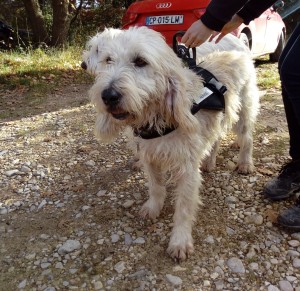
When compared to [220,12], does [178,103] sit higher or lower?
lower

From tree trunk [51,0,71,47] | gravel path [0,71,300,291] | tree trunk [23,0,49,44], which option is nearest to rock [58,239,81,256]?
gravel path [0,71,300,291]

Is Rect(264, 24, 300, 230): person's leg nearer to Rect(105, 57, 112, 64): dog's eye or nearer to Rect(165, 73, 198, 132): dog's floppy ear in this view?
Rect(165, 73, 198, 132): dog's floppy ear

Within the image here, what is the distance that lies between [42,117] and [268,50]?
5.00 meters

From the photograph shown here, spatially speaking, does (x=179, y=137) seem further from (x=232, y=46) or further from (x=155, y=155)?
(x=232, y=46)

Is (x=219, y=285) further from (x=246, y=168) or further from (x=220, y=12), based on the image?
(x=220, y=12)

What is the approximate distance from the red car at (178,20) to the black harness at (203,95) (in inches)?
115

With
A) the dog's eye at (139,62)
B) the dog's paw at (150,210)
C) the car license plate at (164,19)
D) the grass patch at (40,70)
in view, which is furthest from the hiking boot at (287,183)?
the grass patch at (40,70)

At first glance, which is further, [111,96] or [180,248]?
[180,248]

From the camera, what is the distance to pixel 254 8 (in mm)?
2463

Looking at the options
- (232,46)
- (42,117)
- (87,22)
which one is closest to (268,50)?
(232,46)

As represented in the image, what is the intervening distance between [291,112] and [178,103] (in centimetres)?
101

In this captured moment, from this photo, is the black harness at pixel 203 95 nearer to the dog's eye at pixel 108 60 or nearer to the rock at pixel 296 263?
the dog's eye at pixel 108 60

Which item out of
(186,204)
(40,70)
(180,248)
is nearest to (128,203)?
(186,204)

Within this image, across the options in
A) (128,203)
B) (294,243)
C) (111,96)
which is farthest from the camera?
(128,203)
